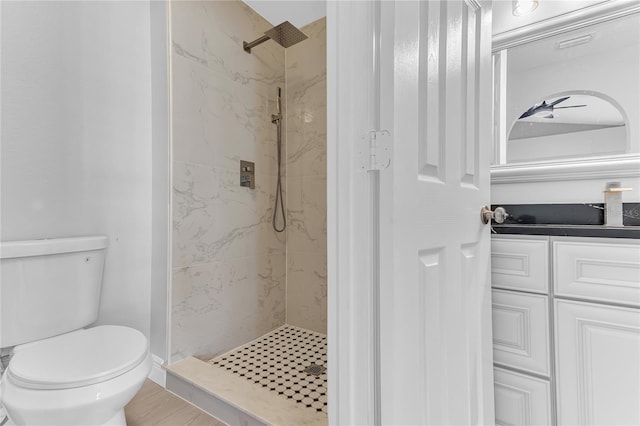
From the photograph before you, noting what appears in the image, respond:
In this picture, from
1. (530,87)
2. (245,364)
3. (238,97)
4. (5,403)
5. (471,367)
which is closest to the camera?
(5,403)

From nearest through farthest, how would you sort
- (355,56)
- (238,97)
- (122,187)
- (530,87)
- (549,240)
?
(355,56)
(549,240)
(530,87)
(122,187)
(238,97)

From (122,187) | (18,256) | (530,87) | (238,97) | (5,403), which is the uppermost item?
(238,97)

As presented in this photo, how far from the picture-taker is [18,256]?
111cm

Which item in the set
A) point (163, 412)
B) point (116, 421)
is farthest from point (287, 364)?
point (116, 421)

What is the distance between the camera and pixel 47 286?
46.4 inches

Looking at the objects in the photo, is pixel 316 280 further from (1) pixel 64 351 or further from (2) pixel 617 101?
(2) pixel 617 101

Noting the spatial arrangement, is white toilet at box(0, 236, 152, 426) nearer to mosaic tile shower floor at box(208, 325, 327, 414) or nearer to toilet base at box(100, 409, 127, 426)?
toilet base at box(100, 409, 127, 426)

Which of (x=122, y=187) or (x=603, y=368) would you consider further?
(x=122, y=187)

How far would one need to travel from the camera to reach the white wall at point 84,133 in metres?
1.25

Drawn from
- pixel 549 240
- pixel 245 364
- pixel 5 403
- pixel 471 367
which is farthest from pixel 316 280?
pixel 5 403

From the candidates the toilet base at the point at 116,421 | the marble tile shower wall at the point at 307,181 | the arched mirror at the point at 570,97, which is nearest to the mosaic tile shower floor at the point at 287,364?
the marble tile shower wall at the point at 307,181

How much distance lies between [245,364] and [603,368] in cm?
151

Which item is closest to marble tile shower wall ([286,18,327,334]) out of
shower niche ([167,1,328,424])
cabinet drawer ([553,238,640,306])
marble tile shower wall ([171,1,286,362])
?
shower niche ([167,1,328,424])

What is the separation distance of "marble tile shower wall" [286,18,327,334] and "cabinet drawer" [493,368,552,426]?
3.56 ft
